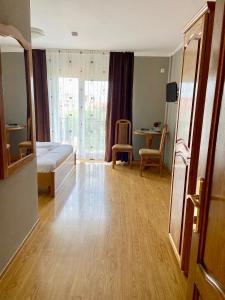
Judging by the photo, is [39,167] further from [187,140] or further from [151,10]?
[151,10]

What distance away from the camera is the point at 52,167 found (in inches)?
134

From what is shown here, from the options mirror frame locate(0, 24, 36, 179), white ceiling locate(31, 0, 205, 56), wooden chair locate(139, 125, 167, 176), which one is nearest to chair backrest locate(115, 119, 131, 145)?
wooden chair locate(139, 125, 167, 176)

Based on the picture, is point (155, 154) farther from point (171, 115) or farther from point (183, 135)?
point (183, 135)

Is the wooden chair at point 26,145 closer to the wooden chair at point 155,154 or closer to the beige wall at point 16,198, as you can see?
the beige wall at point 16,198

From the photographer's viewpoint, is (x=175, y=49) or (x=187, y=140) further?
(x=175, y=49)

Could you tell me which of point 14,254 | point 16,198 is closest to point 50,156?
point 16,198

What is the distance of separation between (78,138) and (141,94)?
5.86 ft

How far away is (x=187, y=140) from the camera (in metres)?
1.88

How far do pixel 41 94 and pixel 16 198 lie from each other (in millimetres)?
3546

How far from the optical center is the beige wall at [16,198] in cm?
185

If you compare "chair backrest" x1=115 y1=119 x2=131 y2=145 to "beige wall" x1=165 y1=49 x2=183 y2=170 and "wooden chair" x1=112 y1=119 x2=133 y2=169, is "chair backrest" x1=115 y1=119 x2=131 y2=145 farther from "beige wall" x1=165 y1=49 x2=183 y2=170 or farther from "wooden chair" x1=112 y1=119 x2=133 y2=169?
"beige wall" x1=165 y1=49 x2=183 y2=170

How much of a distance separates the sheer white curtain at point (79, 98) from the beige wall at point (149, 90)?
729mm

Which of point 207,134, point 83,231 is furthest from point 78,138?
point 207,134

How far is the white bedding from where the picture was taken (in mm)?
3381
